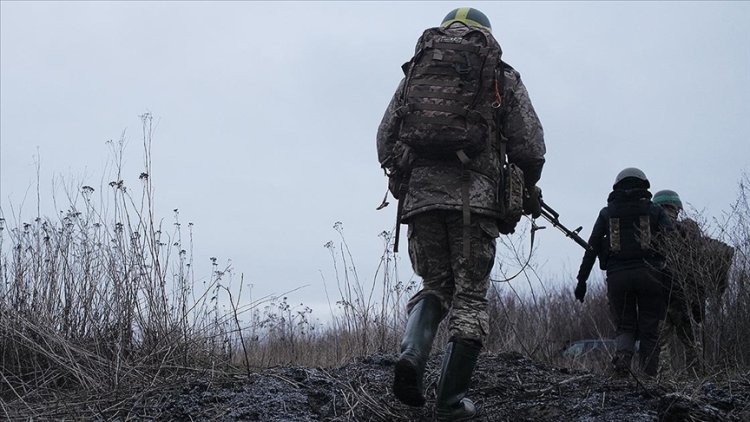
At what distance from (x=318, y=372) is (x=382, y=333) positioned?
5.43ft

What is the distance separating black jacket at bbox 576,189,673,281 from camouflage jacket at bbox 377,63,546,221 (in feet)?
8.93

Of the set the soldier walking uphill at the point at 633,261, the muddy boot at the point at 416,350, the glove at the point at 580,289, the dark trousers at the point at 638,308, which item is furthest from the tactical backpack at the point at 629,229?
the muddy boot at the point at 416,350

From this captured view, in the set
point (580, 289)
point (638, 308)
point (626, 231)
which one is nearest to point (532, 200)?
point (626, 231)

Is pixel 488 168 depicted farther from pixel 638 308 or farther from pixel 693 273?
pixel 638 308

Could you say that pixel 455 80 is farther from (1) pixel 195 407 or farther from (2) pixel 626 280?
(2) pixel 626 280

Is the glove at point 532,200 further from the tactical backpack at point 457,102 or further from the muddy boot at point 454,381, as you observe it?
the muddy boot at point 454,381

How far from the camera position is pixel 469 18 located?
179 inches

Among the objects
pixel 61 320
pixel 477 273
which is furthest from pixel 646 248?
pixel 61 320

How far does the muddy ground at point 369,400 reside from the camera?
13.6 feet

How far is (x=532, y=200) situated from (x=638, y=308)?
9.17 ft

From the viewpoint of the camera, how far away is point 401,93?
4.52 m

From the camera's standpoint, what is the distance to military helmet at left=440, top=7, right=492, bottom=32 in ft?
14.9

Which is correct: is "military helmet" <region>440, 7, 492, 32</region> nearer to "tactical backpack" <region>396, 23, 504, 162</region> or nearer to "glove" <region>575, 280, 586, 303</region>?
"tactical backpack" <region>396, 23, 504, 162</region>

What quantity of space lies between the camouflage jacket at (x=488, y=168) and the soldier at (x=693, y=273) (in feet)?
8.36
